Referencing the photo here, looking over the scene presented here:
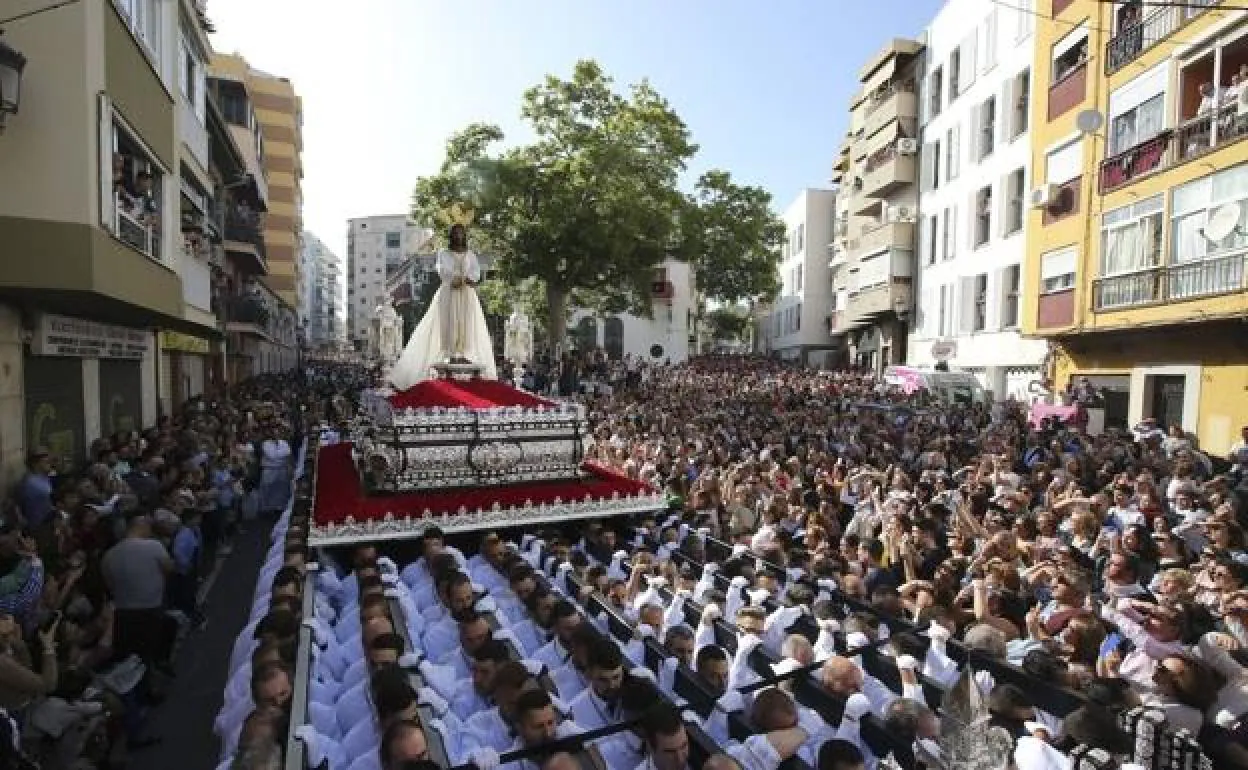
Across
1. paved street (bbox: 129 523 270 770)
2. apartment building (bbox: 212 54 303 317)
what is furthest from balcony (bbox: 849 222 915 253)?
apartment building (bbox: 212 54 303 317)

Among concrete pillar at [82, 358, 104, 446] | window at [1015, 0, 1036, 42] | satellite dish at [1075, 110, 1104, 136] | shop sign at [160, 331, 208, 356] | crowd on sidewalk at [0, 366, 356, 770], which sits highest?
window at [1015, 0, 1036, 42]

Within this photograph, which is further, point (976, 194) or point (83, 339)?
point (976, 194)

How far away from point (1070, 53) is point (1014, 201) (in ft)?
15.0

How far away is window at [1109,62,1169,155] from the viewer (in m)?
16.0

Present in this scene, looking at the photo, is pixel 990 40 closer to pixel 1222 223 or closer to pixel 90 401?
pixel 1222 223

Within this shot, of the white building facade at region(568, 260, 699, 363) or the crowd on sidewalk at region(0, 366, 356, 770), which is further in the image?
the white building facade at region(568, 260, 699, 363)

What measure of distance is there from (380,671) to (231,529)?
8433mm

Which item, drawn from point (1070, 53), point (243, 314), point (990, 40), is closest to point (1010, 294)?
point (1070, 53)

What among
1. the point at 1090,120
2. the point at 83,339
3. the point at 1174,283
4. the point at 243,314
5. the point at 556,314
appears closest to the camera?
the point at 83,339

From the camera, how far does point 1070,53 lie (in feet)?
64.3

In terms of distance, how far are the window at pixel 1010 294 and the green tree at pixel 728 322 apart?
52.6m

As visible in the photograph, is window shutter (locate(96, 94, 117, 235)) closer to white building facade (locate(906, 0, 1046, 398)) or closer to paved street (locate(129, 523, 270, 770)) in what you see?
paved street (locate(129, 523, 270, 770))

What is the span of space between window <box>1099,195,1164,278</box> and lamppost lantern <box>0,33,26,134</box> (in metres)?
18.0

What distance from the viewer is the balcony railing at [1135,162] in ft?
51.4
